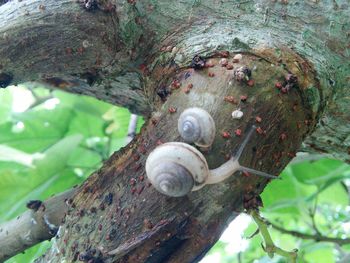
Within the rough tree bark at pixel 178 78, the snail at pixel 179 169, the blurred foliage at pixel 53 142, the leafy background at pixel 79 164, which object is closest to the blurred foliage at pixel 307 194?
the leafy background at pixel 79 164

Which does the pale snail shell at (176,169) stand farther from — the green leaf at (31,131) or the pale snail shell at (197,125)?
the green leaf at (31,131)

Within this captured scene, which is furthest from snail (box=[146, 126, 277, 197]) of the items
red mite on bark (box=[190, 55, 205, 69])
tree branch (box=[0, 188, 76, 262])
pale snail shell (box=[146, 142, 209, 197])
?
tree branch (box=[0, 188, 76, 262])

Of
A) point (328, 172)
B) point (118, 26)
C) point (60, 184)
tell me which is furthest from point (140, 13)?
point (328, 172)

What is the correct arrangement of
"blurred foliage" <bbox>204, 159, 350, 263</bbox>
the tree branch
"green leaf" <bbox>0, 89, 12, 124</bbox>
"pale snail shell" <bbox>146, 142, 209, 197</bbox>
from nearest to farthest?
"pale snail shell" <bbox>146, 142, 209, 197</bbox>, the tree branch, "blurred foliage" <bbox>204, 159, 350, 263</bbox>, "green leaf" <bbox>0, 89, 12, 124</bbox>

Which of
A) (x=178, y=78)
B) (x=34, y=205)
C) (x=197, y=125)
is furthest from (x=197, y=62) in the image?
(x=34, y=205)

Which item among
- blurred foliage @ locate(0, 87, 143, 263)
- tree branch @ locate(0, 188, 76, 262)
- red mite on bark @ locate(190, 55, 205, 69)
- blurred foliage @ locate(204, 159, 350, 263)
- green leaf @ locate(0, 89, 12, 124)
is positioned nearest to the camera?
red mite on bark @ locate(190, 55, 205, 69)

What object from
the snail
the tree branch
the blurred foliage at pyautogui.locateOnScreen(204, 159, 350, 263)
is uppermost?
the snail

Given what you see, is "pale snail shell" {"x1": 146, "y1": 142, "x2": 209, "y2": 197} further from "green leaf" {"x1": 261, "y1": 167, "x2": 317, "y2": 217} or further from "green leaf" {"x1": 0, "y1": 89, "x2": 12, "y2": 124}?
"green leaf" {"x1": 0, "y1": 89, "x2": 12, "y2": 124}

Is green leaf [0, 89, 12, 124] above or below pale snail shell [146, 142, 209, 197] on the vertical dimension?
below
